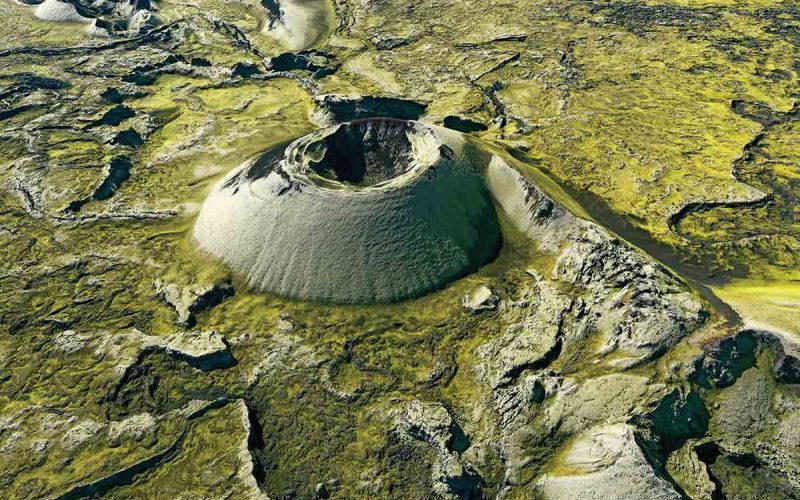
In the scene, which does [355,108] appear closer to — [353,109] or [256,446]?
[353,109]

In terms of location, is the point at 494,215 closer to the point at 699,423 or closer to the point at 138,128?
the point at 699,423

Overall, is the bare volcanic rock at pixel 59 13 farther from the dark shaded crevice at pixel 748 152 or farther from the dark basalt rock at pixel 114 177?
the dark shaded crevice at pixel 748 152

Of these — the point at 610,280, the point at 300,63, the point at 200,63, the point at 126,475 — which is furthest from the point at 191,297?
the point at 200,63

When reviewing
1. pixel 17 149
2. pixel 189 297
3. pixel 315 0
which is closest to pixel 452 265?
pixel 189 297

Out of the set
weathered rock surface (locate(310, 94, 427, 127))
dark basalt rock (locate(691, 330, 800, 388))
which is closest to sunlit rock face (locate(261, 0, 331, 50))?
weathered rock surface (locate(310, 94, 427, 127))

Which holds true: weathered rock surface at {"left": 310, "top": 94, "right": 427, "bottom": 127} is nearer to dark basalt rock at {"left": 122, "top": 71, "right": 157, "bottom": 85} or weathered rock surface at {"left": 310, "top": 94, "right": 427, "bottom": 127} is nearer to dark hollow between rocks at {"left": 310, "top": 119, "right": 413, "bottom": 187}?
dark hollow between rocks at {"left": 310, "top": 119, "right": 413, "bottom": 187}

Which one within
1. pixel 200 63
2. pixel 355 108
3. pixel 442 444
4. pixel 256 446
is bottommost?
pixel 256 446
